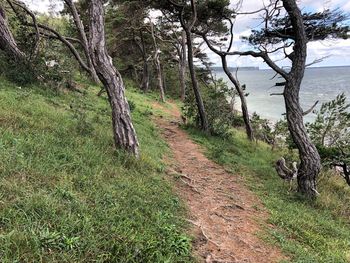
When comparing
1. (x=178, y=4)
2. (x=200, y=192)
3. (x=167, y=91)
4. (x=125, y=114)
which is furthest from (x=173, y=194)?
(x=167, y=91)

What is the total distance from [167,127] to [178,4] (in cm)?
444

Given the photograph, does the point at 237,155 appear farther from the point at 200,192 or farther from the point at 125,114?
the point at 125,114

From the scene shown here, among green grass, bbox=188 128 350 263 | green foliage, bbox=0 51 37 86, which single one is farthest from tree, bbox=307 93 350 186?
green foliage, bbox=0 51 37 86

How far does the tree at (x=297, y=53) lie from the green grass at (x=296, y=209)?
24.2 inches

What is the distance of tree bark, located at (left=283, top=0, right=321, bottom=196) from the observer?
708cm

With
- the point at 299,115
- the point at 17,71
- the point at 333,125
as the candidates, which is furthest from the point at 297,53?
the point at 17,71

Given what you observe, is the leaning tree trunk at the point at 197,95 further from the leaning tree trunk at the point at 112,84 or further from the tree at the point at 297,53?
the leaning tree trunk at the point at 112,84

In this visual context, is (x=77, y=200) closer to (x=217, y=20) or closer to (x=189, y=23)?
(x=189, y=23)

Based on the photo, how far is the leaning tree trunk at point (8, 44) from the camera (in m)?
9.91

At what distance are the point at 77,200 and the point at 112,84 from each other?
3090 millimetres

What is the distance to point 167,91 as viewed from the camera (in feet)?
104

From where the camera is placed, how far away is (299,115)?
7570 millimetres

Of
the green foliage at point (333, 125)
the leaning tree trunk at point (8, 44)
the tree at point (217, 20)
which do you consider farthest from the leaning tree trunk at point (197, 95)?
the leaning tree trunk at point (8, 44)

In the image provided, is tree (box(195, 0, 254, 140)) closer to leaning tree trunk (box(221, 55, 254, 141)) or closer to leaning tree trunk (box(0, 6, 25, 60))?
leaning tree trunk (box(221, 55, 254, 141))
